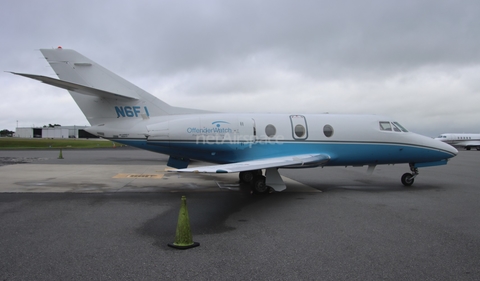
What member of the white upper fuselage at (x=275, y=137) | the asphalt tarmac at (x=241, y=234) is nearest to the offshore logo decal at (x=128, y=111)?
the white upper fuselage at (x=275, y=137)

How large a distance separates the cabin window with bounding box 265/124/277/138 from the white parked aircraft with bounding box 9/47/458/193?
4 centimetres

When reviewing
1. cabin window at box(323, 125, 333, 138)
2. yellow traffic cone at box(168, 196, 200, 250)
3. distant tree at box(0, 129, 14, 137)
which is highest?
distant tree at box(0, 129, 14, 137)

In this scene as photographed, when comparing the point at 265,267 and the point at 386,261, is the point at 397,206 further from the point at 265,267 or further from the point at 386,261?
the point at 265,267

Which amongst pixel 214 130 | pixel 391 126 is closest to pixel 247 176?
pixel 214 130

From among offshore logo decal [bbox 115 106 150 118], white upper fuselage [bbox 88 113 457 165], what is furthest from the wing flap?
white upper fuselage [bbox 88 113 457 165]

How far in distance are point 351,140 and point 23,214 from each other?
1039 centimetres

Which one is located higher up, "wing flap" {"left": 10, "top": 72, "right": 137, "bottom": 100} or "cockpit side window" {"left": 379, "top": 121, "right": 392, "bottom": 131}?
"wing flap" {"left": 10, "top": 72, "right": 137, "bottom": 100}

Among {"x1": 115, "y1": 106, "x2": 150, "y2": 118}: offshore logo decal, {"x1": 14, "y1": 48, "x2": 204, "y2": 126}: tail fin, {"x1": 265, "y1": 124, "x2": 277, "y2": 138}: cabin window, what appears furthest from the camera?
{"x1": 265, "y1": 124, "x2": 277, "y2": 138}: cabin window

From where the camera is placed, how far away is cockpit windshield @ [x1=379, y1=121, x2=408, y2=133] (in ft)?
43.6

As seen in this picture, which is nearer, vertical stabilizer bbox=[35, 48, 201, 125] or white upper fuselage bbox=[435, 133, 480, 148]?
vertical stabilizer bbox=[35, 48, 201, 125]

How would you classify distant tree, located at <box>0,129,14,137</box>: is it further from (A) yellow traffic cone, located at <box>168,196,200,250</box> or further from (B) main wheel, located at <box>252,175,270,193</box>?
(A) yellow traffic cone, located at <box>168,196,200,250</box>

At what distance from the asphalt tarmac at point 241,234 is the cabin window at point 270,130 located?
2104 millimetres

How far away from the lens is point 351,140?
503 inches

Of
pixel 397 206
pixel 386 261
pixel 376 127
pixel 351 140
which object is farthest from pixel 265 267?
pixel 376 127
